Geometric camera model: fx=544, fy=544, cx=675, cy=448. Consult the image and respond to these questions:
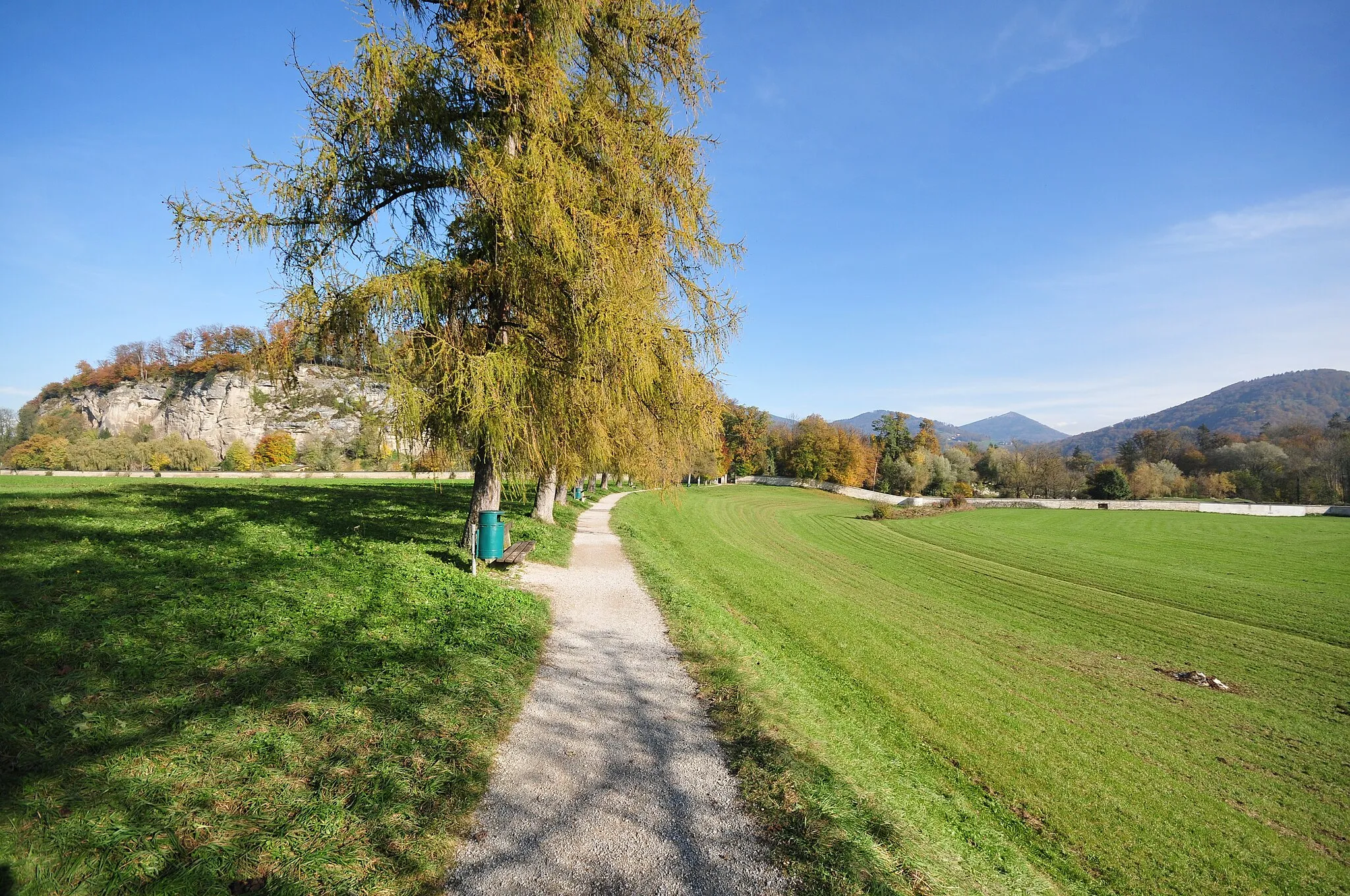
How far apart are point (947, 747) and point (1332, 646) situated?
13848mm

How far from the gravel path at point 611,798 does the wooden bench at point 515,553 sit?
3.46 metres

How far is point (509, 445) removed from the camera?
317 inches

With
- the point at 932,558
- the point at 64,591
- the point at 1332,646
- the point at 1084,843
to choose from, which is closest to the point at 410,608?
the point at 64,591

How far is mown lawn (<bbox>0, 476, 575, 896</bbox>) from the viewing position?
9.29ft

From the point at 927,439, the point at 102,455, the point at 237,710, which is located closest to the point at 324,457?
the point at 102,455

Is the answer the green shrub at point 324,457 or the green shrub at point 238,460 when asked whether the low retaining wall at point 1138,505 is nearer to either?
the green shrub at point 324,457

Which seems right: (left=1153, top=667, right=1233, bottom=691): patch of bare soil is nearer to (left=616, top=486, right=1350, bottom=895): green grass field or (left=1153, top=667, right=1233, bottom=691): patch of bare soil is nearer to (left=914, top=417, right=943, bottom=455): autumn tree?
(left=616, top=486, right=1350, bottom=895): green grass field

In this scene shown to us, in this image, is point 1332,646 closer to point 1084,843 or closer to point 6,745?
point 1084,843

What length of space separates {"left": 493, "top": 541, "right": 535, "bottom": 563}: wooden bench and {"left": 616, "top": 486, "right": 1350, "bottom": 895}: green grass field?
2.67m

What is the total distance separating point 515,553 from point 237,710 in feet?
19.8

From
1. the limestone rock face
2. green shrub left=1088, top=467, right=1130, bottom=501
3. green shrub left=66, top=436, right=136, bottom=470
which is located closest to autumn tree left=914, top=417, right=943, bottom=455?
green shrub left=1088, top=467, right=1130, bottom=501

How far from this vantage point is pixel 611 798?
3.84 meters

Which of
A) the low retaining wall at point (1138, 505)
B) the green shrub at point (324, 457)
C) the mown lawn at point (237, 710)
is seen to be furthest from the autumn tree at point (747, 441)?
the mown lawn at point (237, 710)

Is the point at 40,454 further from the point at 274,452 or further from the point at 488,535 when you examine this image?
the point at 488,535
